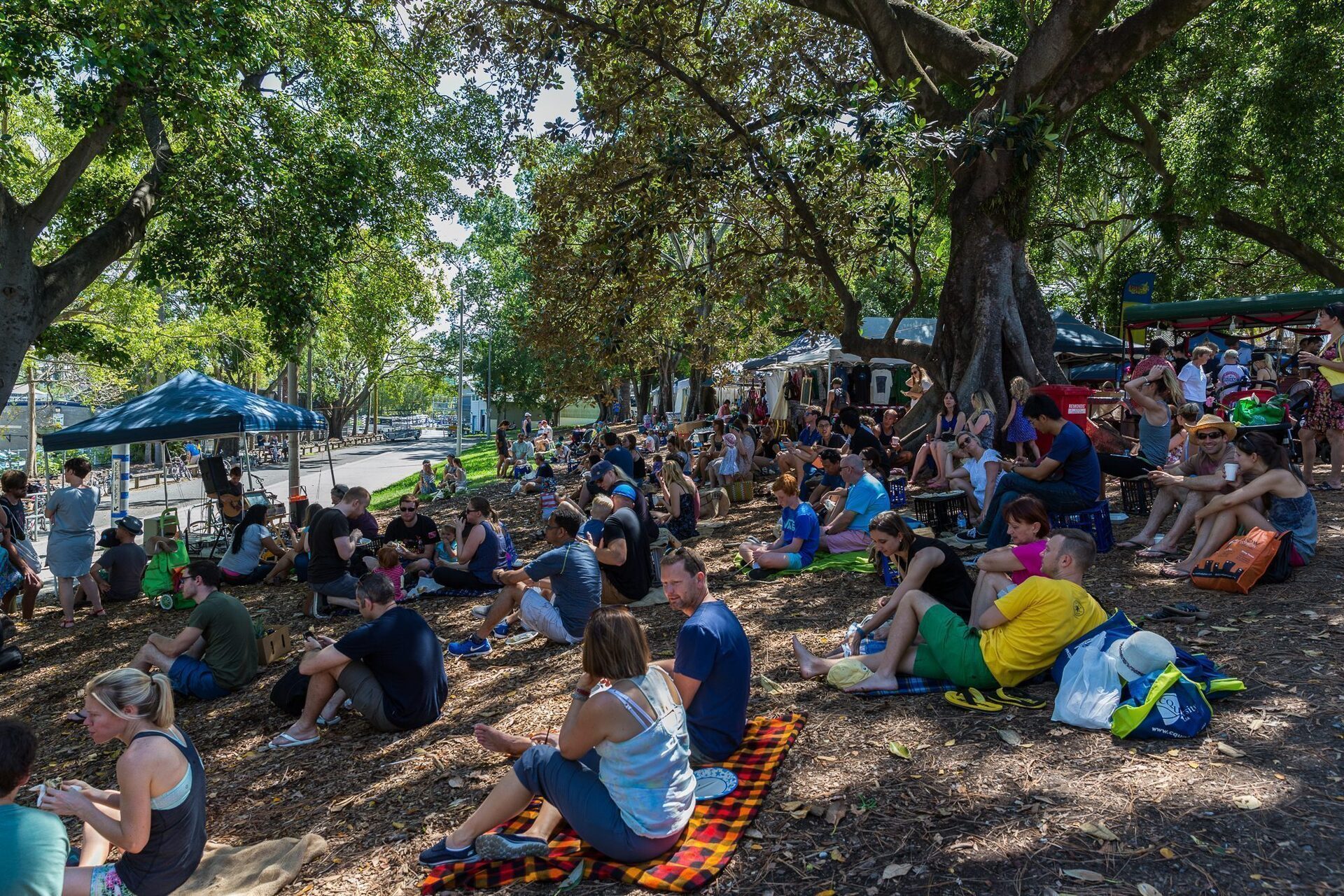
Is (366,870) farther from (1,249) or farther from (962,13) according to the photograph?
(962,13)

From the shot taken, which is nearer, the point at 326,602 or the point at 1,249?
the point at 326,602

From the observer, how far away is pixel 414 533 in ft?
32.3

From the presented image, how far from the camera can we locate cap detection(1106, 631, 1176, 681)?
4219 mm

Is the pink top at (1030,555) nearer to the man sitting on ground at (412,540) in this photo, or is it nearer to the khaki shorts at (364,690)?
the khaki shorts at (364,690)

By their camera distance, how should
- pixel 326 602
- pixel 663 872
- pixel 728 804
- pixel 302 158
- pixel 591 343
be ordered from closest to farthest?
pixel 663 872 < pixel 728 804 < pixel 326 602 < pixel 302 158 < pixel 591 343

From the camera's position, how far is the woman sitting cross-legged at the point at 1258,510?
19.7ft

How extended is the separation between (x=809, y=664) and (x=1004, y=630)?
126 cm

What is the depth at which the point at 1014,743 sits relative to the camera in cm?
422

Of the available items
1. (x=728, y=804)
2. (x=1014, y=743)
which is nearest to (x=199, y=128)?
(x=728, y=804)

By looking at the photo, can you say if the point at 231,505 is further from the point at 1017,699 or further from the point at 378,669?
the point at 1017,699

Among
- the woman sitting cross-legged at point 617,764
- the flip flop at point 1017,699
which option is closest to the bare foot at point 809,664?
the flip flop at point 1017,699

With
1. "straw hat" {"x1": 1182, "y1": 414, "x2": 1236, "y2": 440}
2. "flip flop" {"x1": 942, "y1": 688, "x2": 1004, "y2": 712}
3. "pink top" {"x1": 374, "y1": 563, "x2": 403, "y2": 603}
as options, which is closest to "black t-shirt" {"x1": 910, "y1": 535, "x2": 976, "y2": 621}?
"flip flop" {"x1": 942, "y1": 688, "x2": 1004, "y2": 712}

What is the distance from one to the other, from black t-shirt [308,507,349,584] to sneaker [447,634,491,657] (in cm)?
214

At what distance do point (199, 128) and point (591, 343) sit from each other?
5.36 meters
